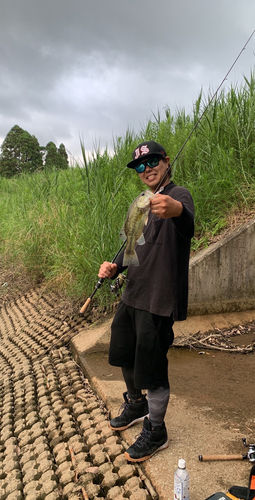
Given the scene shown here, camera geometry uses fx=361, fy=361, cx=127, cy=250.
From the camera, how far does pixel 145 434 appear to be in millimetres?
2229

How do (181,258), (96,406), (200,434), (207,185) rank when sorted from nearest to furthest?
(181,258)
(200,434)
(96,406)
(207,185)

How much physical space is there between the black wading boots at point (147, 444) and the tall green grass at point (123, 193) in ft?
7.67

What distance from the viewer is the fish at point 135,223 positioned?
1.71 m

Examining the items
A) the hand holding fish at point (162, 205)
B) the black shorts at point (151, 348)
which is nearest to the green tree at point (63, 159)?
the black shorts at point (151, 348)

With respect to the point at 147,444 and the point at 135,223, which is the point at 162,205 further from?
the point at 147,444

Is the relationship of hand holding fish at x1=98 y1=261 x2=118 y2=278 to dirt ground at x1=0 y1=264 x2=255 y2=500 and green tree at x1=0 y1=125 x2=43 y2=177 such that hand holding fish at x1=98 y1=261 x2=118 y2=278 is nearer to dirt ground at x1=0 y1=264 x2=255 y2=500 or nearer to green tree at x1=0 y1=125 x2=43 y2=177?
dirt ground at x1=0 y1=264 x2=255 y2=500

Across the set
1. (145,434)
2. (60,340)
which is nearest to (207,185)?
(60,340)

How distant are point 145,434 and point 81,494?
497 mm

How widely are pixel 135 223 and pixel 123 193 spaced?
3436 mm

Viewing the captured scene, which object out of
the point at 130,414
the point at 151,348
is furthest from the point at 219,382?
the point at 151,348

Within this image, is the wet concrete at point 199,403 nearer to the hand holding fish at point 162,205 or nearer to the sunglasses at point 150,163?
the hand holding fish at point 162,205

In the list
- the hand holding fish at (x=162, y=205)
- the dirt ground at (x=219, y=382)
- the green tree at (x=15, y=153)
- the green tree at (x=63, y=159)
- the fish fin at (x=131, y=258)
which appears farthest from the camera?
the green tree at (x=15, y=153)

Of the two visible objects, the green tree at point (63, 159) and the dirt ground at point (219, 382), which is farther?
the green tree at point (63, 159)

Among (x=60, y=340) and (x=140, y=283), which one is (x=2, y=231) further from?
(x=140, y=283)
